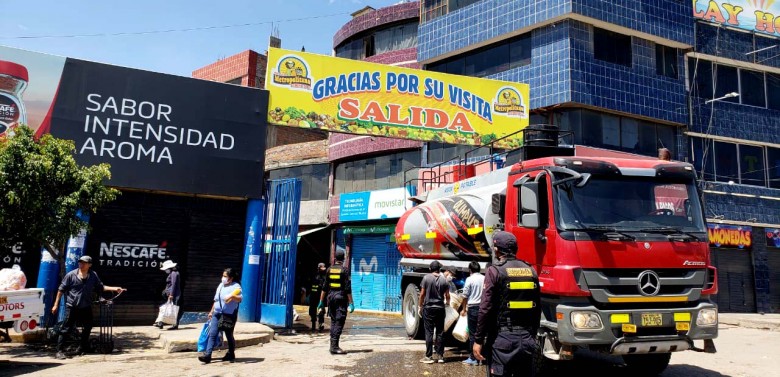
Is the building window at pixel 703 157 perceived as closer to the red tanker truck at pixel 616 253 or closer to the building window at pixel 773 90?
the building window at pixel 773 90

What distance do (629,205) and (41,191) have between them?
9134mm

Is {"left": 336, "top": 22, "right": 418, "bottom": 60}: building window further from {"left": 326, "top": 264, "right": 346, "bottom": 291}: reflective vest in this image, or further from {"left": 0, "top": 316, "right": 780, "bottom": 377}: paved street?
{"left": 0, "top": 316, "right": 780, "bottom": 377}: paved street

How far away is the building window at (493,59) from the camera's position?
19.9 metres

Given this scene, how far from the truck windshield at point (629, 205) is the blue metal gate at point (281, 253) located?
749 cm

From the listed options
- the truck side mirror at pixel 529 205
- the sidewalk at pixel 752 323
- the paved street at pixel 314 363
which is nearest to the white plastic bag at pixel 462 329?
the paved street at pixel 314 363

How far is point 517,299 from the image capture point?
514cm

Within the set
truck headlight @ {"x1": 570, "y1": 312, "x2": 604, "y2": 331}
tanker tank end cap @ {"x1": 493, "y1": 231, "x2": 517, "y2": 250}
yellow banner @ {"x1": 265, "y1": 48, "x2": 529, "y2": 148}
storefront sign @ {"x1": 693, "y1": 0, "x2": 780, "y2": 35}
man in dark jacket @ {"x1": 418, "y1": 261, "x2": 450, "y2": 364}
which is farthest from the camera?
storefront sign @ {"x1": 693, "y1": 0, "x2": 780, "y2": 35}

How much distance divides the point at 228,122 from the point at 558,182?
28.4 feet

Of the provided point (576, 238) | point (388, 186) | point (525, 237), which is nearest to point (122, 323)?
point (525, 237)

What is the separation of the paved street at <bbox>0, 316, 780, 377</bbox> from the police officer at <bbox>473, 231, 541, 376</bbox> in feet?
10.3

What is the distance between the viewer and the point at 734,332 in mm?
14711

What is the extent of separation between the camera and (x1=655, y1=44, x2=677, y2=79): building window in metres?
20.3

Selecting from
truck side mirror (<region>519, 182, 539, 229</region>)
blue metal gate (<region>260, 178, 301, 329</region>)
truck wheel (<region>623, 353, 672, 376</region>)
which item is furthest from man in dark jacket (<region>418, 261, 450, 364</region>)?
blue metal gate (<region>260, 178, 301, 329</region>)

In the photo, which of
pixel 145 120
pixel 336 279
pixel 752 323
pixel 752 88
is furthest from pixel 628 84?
pixel 145 120
